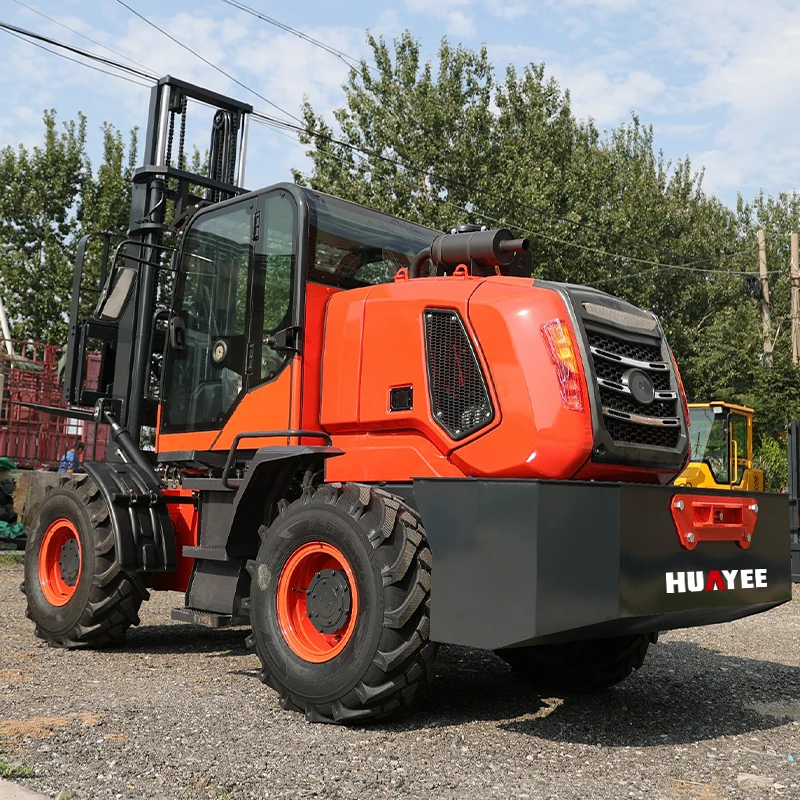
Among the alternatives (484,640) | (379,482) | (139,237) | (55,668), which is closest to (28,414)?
(139,237)

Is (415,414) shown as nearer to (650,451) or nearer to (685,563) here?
(650,451)

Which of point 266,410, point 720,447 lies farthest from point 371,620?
point 720,447

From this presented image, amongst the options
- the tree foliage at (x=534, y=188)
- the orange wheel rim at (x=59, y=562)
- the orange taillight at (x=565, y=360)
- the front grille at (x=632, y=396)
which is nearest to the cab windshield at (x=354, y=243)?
the orange taillight at (x=565, y=360)

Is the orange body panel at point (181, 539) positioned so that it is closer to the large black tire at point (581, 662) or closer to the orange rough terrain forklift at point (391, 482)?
the orange rough terrain forklift at point (391, 482)

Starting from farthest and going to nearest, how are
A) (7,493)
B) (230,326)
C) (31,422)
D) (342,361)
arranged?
(31,422) < (7,493) < (230,326) < (342,361)

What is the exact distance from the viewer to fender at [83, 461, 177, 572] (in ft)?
22.1

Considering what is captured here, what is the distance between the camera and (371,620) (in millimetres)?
4801

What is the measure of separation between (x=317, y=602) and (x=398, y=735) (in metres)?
0.82

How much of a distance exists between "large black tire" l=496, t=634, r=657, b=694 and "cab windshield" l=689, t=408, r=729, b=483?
12.1 metres

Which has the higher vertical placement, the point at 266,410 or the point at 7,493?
the point at 266,410

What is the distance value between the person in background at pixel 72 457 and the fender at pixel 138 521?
1009cm

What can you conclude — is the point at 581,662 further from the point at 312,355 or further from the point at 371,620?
the point at 312,355

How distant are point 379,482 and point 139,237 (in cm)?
370

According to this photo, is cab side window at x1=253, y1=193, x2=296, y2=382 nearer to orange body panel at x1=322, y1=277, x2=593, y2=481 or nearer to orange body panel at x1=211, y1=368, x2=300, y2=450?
orange body panel at x1=211, y1=368, x2=300, y2=450
